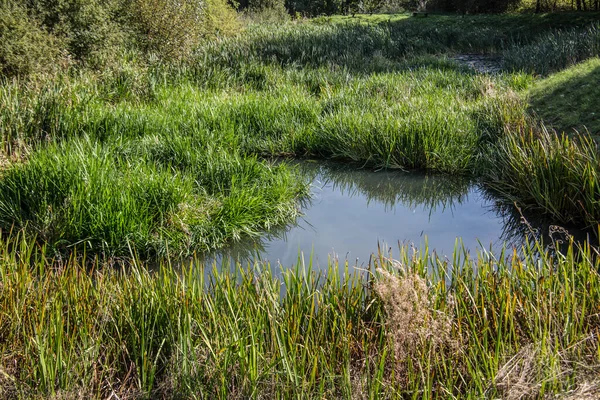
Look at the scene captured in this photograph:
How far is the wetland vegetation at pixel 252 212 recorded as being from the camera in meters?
2.50

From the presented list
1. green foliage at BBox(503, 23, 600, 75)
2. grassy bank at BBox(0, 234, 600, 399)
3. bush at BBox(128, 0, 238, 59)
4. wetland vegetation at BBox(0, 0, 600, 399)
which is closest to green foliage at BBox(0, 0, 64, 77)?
wetland vegetation at BBox(0, 0, 600, 399)

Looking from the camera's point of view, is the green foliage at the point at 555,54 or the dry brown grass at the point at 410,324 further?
the green foliage at the point at 555,54

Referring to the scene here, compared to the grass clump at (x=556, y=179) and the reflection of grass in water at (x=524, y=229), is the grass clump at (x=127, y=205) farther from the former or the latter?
the grass clump at (x=556, y=179)

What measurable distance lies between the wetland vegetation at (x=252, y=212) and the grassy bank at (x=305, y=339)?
0.05 ft

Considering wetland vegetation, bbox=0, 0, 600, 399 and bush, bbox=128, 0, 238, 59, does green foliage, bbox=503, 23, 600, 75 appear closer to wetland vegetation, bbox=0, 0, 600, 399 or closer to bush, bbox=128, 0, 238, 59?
wetland vegetation, bbox=0, 0, 600, 399

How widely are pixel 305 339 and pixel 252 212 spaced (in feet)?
8.38

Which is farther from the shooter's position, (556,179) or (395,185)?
(395,185)

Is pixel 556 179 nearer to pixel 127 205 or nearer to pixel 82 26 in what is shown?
pixel 127 205

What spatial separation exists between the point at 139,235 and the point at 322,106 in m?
4.81

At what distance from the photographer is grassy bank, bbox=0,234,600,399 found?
2.39 meters

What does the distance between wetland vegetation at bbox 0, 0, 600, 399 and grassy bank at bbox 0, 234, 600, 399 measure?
0.6 inches

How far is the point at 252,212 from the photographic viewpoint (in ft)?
17.0

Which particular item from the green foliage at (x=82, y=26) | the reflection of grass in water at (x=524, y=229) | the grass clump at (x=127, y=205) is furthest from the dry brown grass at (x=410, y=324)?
the green foliage at (x=82, y=26)

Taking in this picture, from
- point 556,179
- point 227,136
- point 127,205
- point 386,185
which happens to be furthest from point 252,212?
point 556,179
